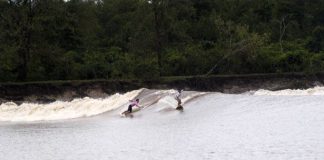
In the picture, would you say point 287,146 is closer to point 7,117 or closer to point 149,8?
point 7,117

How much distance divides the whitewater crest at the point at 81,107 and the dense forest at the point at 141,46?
13335mm

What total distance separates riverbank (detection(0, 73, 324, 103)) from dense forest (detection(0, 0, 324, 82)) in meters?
2.48

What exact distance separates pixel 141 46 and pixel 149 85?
7.19 meters

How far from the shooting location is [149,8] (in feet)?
222

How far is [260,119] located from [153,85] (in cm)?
2586

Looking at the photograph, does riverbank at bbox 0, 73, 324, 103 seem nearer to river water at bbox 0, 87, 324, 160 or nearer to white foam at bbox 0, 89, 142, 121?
river water at bbox 0, 87, 324, 160

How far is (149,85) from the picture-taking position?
6150cm

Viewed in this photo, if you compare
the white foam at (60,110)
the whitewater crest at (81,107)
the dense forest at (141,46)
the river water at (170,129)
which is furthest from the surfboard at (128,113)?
the dense forest at (141,46)

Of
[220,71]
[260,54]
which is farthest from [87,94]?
[260,54]

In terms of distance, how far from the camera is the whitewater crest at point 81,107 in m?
46.8

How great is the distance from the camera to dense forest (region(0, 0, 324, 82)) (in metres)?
64.1

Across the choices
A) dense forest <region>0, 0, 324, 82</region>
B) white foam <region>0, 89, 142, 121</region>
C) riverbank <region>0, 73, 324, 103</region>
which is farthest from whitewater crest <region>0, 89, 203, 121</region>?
dense forest <region>0, 0, 324, 82</region>

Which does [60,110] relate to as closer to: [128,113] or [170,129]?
[128,113]

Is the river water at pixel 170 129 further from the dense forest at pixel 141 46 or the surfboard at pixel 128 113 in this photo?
the dense forest at pixel 141 46
